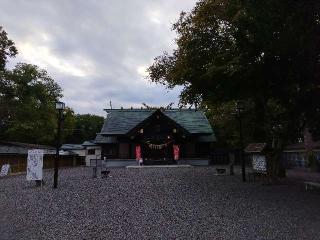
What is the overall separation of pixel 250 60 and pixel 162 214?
835 cm

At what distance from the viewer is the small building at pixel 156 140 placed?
42531 millimetres

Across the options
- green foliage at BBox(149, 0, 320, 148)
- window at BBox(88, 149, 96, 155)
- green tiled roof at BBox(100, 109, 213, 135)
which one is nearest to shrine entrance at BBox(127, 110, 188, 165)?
green tiled roof at BBox(100, 109, 213, 135)

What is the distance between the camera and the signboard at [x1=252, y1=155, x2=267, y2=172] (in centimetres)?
1970

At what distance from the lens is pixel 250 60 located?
16.0 m

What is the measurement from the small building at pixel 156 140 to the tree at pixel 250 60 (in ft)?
72.2

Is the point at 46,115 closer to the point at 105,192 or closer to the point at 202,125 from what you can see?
the point at 202,125

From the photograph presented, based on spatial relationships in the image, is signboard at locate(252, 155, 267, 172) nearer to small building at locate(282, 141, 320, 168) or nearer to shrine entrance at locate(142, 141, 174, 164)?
small building at locate(282, 141, 320, 168)

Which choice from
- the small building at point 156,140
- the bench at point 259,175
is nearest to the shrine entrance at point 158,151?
the small building at point 156,140

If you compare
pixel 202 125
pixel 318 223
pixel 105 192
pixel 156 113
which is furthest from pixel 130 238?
pixel 202 125

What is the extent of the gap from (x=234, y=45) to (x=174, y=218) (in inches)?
371

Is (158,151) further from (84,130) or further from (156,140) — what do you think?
(84,130)

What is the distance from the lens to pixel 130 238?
7.71m

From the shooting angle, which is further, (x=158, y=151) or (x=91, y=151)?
(x=91, y=151)

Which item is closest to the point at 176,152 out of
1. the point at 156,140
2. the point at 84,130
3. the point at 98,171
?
the point at 156,140
